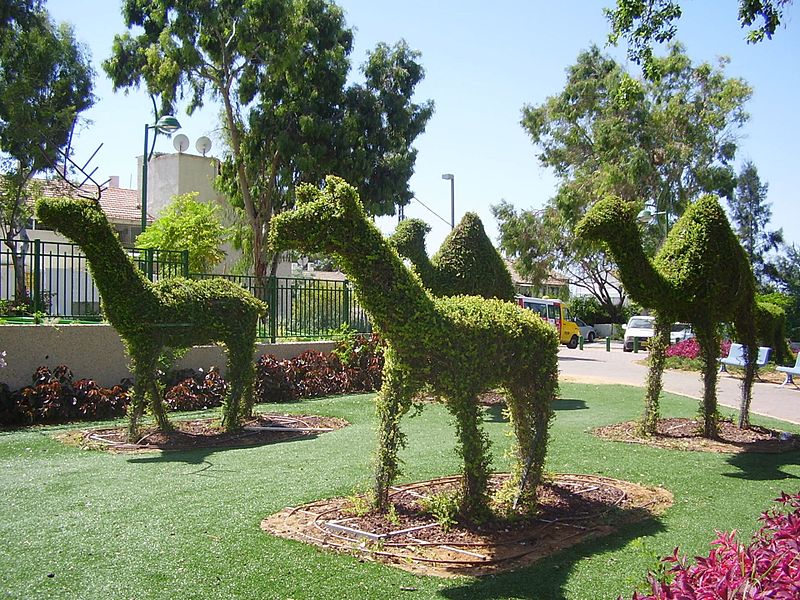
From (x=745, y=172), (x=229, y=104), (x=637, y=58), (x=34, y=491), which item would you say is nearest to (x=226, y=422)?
(x=34, y=491)

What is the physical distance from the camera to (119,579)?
4871mm

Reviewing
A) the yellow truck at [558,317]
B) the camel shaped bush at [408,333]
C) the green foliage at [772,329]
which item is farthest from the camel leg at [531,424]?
the yellow truck at [558,317]

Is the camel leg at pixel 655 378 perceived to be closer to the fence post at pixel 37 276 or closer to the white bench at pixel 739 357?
the white bench at pixel 739 357

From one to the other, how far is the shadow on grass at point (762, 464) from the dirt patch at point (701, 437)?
226mm

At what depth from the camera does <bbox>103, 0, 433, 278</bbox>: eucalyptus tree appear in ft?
78.5

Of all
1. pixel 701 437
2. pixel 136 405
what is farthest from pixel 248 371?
pixel 701 437

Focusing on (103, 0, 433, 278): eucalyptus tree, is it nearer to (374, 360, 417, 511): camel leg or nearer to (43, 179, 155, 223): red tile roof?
(43, 179, 155, 223): red tile roof

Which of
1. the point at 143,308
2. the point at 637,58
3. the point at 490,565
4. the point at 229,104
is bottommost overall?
the point at 490,565

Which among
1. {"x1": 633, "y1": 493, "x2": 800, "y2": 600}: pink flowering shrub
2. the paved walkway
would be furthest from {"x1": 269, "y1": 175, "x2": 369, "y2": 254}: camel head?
the paved walkway

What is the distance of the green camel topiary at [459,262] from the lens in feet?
42.3

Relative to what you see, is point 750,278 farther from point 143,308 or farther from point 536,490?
point 143,308

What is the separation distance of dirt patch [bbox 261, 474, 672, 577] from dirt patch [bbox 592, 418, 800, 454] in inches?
118

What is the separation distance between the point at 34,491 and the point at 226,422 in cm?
355

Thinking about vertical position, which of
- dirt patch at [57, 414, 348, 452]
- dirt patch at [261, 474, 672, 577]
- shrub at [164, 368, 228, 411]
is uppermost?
shrub at [164, 368, 228, 411]
